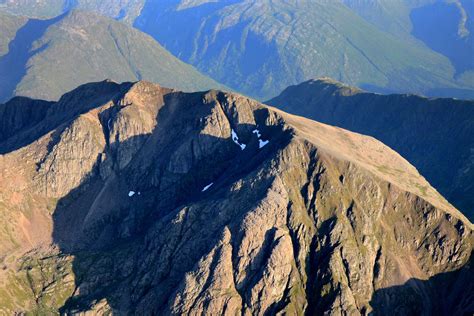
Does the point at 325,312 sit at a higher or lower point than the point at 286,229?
lower

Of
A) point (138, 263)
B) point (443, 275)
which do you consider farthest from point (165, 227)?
point (443, 275)

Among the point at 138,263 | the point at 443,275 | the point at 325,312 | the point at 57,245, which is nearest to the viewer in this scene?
the point at 325,312

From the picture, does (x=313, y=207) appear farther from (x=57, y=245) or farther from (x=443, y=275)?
(x=57, y=245)

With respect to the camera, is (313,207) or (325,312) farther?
(313,207)

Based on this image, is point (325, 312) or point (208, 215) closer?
point (325, 312)

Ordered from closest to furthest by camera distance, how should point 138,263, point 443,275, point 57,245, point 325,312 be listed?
point 325,312
point 443,275
point 138,263
point 57,245

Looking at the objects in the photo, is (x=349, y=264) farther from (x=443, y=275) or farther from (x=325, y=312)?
(x=443, y=275)

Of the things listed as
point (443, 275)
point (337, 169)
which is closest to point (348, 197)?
point (337, 169)

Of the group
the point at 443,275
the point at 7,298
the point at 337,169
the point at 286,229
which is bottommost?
the point at 7,298

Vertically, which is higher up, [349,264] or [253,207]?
[253,207]
